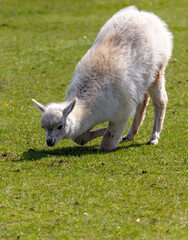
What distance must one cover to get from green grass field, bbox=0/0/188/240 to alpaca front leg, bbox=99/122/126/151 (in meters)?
0.17

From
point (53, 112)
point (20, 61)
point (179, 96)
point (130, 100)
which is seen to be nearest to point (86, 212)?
point (53, 112)

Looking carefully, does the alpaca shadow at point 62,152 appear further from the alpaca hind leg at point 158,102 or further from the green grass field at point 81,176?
the alpaca hind leg at point 158,102

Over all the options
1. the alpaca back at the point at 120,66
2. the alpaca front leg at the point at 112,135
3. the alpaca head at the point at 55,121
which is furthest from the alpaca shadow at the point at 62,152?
the alpaca back at the point at 120,66

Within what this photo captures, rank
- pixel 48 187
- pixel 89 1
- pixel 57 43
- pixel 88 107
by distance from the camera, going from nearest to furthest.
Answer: pixel 48 187
pixel 88 107
pixel 57 43
pixel 89 1

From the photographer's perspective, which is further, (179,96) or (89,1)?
(89,1)

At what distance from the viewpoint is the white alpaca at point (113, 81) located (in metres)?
8.12

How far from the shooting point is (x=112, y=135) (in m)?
8.70

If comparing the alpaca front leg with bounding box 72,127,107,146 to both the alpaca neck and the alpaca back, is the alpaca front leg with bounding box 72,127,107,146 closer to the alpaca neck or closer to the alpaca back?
the alpaca neck

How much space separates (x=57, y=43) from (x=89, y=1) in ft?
24.4

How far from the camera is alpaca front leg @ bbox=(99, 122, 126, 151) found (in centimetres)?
867

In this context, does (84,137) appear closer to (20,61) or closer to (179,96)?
(179,96)

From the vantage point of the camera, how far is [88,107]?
827 cm

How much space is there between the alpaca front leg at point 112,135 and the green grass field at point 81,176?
0.55ft

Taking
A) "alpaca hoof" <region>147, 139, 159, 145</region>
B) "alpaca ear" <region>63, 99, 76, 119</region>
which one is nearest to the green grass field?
"alpaca hoof" <region>147, 139, 159, 145</region>
